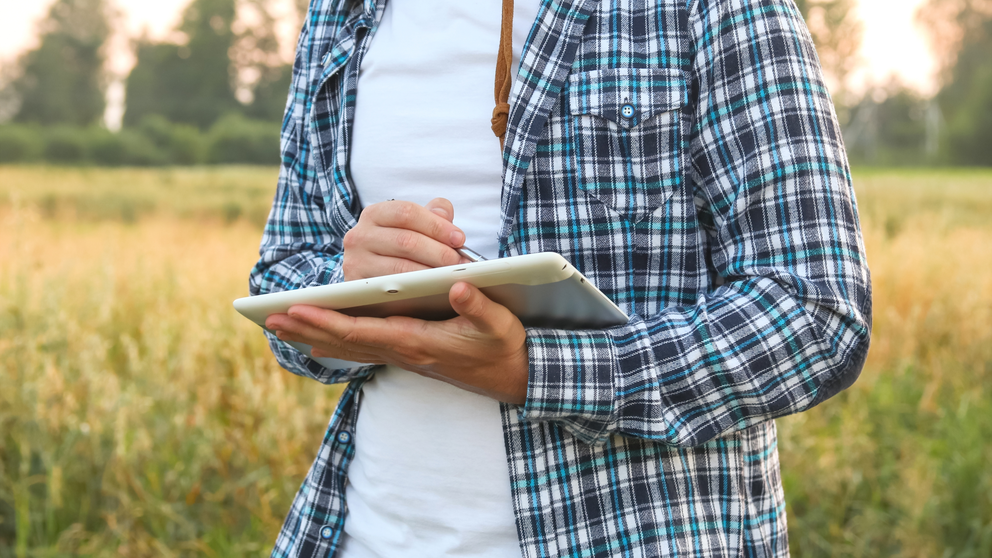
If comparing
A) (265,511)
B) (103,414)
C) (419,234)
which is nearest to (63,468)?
(103,414)

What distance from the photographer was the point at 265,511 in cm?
215

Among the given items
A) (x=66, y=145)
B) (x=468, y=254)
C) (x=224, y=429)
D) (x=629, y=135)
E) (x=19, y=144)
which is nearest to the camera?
(x=468, y=254)

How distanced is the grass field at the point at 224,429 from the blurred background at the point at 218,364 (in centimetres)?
1

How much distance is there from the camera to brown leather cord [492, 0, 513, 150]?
0.86 metres

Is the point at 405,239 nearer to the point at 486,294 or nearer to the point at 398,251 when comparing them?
the point at 398,251

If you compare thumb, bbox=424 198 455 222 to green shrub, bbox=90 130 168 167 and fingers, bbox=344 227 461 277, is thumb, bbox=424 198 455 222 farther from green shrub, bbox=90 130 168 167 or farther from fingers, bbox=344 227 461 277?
green shrub, bbox=90 130 168 167

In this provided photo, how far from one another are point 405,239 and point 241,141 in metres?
7.80

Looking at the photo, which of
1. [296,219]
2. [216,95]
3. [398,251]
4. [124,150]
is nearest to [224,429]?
[296,219]

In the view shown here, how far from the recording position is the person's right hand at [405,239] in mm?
717

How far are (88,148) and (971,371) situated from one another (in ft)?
26.6

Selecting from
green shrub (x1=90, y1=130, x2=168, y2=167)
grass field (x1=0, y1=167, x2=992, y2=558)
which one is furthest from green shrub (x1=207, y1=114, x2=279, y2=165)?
grass field (x1=0, y1=167, x2=992, y2=558)

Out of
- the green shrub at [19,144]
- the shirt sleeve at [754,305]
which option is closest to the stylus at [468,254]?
the shirt sleeve at [754,305]

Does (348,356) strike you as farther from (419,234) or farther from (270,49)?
(270,49)

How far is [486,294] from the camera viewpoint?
672mm
